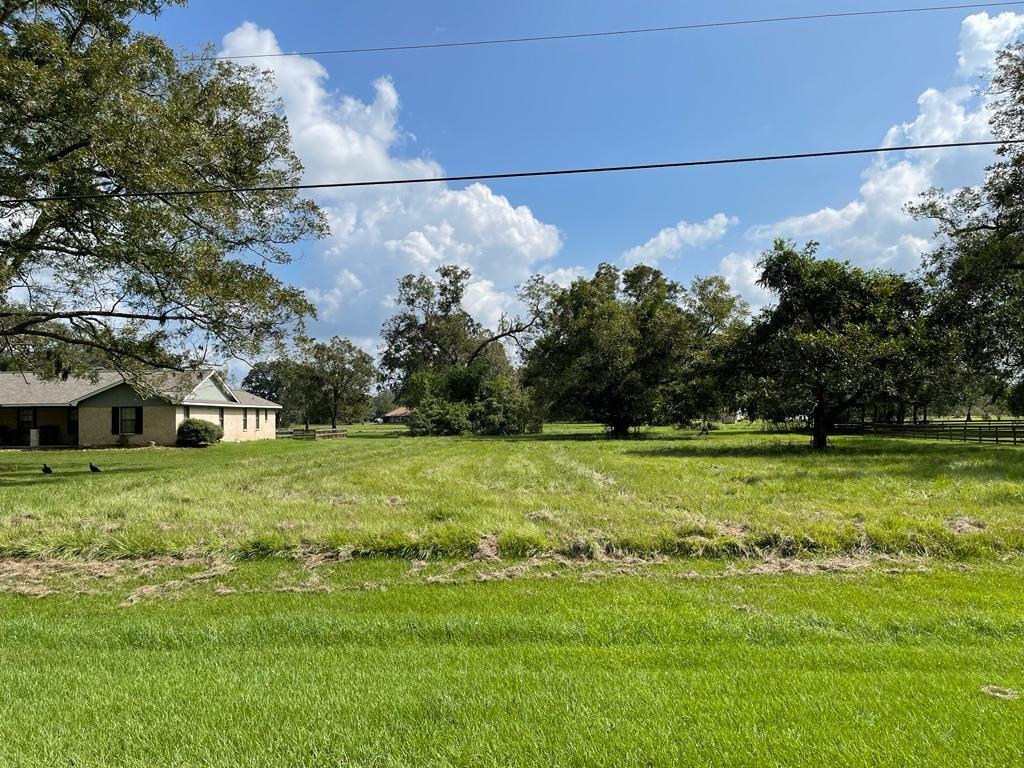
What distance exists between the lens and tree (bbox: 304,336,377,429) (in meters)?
63.9

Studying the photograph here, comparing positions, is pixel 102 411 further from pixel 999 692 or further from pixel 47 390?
pixel 999 692

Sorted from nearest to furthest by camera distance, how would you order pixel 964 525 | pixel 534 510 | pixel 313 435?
pixel 964 525
pixel 534 510
pixel 313 435

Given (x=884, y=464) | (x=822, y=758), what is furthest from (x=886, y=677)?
(x=884, y=464)

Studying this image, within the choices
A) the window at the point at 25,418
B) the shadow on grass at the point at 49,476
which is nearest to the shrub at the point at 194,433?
the window at the point at 25,418

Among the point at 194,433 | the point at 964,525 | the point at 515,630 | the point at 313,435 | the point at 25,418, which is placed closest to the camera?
the point at 515,630

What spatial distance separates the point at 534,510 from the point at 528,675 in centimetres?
602

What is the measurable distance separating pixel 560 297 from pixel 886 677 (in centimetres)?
4253

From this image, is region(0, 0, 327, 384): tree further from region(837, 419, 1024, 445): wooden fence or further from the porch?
region(837, 419, 1024, 445): wooden fence

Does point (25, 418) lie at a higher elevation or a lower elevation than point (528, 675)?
higher

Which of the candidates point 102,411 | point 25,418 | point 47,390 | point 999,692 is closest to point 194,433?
point 102,411

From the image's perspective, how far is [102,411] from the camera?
114 ft

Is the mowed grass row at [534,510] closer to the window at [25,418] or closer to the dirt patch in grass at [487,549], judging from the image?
the dirt patch in grass at [487,549]

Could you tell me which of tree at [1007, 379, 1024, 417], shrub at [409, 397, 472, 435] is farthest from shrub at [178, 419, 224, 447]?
tree at [1007, 379, 1024, 417]

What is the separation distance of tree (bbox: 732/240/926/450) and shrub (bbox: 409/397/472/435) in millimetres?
27014
